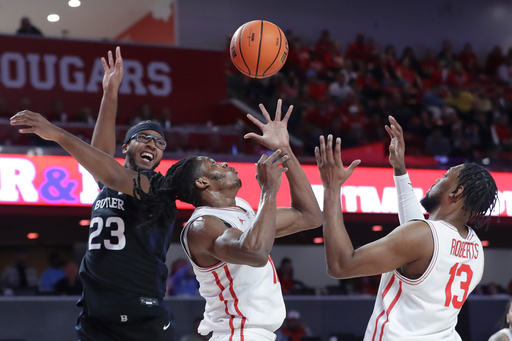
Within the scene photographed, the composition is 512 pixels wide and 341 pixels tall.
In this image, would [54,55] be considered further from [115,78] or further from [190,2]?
[115,78]

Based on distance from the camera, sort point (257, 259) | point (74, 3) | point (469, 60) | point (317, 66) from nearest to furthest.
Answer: point (257, 259)
point (74, 3)
point (317, 66)
point (469, 60)

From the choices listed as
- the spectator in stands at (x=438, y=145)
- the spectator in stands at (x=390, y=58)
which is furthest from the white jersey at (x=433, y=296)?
the spectator in stands at (x=390, y=58)

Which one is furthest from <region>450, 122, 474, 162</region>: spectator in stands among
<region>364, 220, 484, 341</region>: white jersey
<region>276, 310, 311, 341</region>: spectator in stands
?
<region>364, 220, 484, 341</region>: white jersey

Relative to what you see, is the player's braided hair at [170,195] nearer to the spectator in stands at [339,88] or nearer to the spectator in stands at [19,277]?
the spectator in stands at [19,277]

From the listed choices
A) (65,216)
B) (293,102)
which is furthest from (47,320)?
(293,102)

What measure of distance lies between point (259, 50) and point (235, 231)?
207 centimetres

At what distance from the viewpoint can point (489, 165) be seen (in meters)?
11.4

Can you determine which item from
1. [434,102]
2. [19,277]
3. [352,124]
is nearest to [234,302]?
[19,277]

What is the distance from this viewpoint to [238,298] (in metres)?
3.55

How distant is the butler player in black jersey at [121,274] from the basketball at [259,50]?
1289 millimetres

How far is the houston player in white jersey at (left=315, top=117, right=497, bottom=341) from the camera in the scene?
11.5 feet

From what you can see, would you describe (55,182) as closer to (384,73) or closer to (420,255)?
(420,255)

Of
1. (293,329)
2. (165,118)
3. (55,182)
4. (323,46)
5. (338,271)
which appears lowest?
(293,329)

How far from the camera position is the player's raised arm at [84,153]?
13.2 feet
